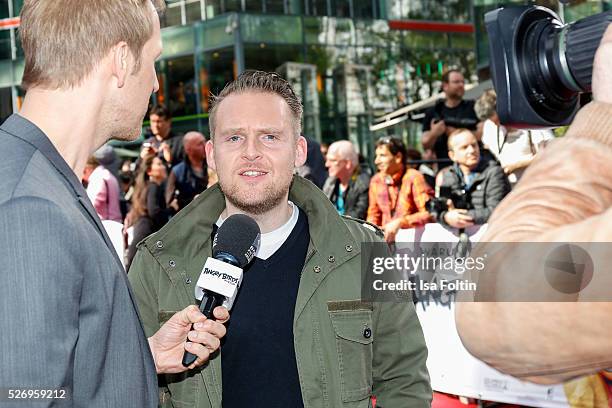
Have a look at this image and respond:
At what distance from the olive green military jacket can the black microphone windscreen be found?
1.00 ft

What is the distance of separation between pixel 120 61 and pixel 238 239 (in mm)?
838

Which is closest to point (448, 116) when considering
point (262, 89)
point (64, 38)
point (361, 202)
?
point (361, 202)

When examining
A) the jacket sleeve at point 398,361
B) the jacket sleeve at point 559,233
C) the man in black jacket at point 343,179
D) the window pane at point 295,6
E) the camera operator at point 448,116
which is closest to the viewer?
the jacket sleeve at point 559,233

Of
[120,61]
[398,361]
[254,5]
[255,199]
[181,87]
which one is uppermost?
[254,5]

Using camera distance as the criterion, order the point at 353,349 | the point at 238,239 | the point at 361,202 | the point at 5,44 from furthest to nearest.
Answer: the point at 5,44, the point at 361,202, the point at 353,349, the point at 238,239

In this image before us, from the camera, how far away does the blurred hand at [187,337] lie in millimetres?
2373

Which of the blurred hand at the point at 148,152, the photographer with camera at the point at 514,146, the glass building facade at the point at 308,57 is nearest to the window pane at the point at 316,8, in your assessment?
the glass building facade at the point at 308,57

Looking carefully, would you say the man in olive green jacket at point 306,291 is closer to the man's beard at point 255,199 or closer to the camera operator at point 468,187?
the man's beard at point 255,199

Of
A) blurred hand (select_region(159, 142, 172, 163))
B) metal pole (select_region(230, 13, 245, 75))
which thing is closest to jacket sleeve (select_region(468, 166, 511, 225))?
blurred hand (select_region(159, 142, 172, 163))

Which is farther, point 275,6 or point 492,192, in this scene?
point 275,6

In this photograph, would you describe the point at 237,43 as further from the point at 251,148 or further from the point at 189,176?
the point at 251,148

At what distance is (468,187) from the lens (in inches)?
268

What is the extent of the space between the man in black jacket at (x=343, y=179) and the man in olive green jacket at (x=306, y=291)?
533cm

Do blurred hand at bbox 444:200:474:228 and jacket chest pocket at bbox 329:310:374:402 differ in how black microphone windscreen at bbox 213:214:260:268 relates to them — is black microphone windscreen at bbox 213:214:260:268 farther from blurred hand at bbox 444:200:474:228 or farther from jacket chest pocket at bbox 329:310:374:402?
blurred hand at bbox 444:200:474:228
